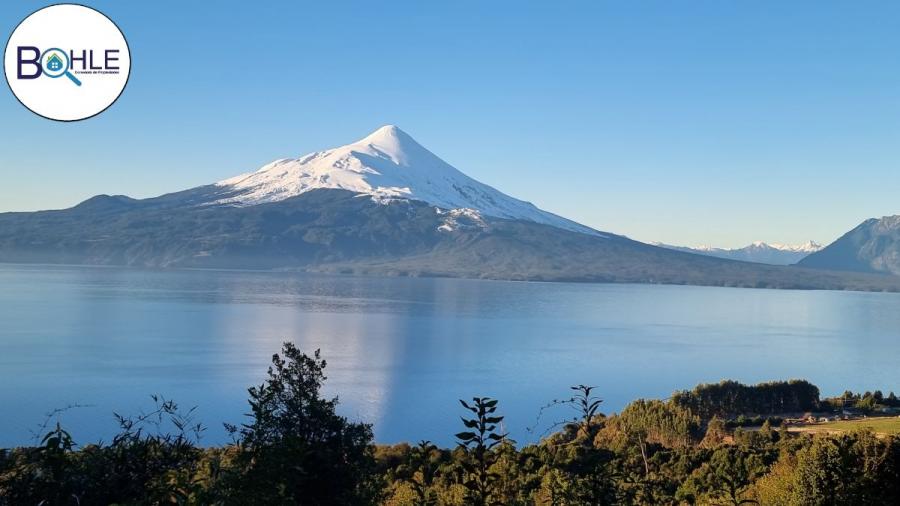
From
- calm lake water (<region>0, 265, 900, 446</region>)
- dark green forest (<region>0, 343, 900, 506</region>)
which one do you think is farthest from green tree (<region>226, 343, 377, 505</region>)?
calm lake water (<region>0, 265, 900, 446</region>)

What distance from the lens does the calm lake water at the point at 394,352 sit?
5903cm

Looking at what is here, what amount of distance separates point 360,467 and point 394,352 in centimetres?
7568

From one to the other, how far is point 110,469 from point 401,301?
158025 mm

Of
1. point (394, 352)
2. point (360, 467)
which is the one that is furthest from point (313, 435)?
point (394, 352)

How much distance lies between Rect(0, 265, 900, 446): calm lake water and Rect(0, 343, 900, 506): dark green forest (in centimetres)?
2051

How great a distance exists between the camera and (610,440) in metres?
40.6

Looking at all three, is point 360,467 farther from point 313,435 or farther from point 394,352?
point 394,352

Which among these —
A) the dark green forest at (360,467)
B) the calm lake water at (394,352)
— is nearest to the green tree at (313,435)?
the dark green forest at (360,467)

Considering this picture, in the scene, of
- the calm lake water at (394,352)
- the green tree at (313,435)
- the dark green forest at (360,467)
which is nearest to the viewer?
the dark green forest at (360,467)

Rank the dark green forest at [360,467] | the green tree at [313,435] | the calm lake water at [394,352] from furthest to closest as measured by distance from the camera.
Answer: the calm lake water at [394,352], the green tree at [313,435], the dark green forest at [360,467]

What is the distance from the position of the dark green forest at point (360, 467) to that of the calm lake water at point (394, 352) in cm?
2051

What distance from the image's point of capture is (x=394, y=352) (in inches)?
3538

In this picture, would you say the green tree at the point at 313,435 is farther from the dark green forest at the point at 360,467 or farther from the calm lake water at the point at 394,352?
the calm lake water at the point at 394,352

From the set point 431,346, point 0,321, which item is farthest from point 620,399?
point 0,321
